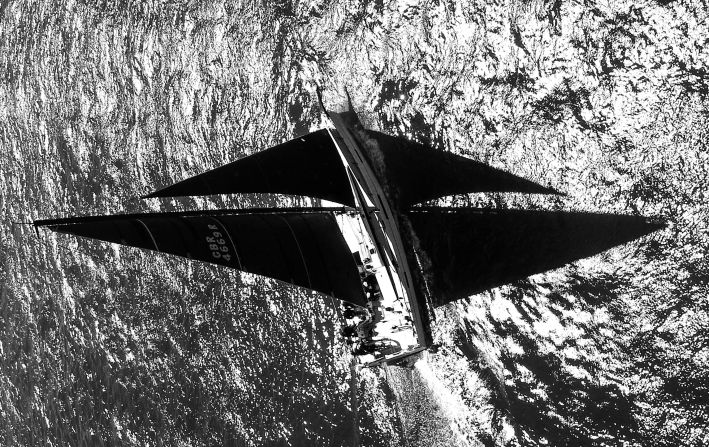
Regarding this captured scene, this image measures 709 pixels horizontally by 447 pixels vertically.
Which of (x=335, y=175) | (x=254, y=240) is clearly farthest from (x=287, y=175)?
(x=254, y=240)

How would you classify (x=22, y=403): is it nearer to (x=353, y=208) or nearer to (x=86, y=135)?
(x=86, y=135)

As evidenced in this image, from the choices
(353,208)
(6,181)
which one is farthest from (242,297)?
(6,181)

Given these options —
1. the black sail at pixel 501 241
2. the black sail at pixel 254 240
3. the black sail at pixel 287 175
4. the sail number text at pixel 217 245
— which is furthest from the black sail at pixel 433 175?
the sail number text at pixel 217 245

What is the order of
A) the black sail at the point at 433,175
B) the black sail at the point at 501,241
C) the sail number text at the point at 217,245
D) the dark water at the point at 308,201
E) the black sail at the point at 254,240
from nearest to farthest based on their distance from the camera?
the black sail at the point at 254,240 → the sail number text at the point at 217,245 → the dark water at the point at 308,201 → the black sail at the point at 501,241 → the black sail at the point at 433,175

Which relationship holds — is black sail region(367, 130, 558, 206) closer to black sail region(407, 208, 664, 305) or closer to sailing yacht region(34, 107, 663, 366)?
sailing yacht region(34, 107, 663, 366)

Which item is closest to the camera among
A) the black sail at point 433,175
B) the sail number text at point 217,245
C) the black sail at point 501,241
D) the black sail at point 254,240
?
the black sail at point 254,240

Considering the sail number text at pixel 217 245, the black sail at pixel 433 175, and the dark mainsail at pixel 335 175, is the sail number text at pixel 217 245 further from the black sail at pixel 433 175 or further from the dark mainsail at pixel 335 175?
the black sail at pixel 433 175

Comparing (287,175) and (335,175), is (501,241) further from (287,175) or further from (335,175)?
(287,175)

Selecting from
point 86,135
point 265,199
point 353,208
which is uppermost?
point 86,135

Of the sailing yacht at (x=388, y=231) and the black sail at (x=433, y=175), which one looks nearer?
the sailing yacht at (x=388, y=231)
